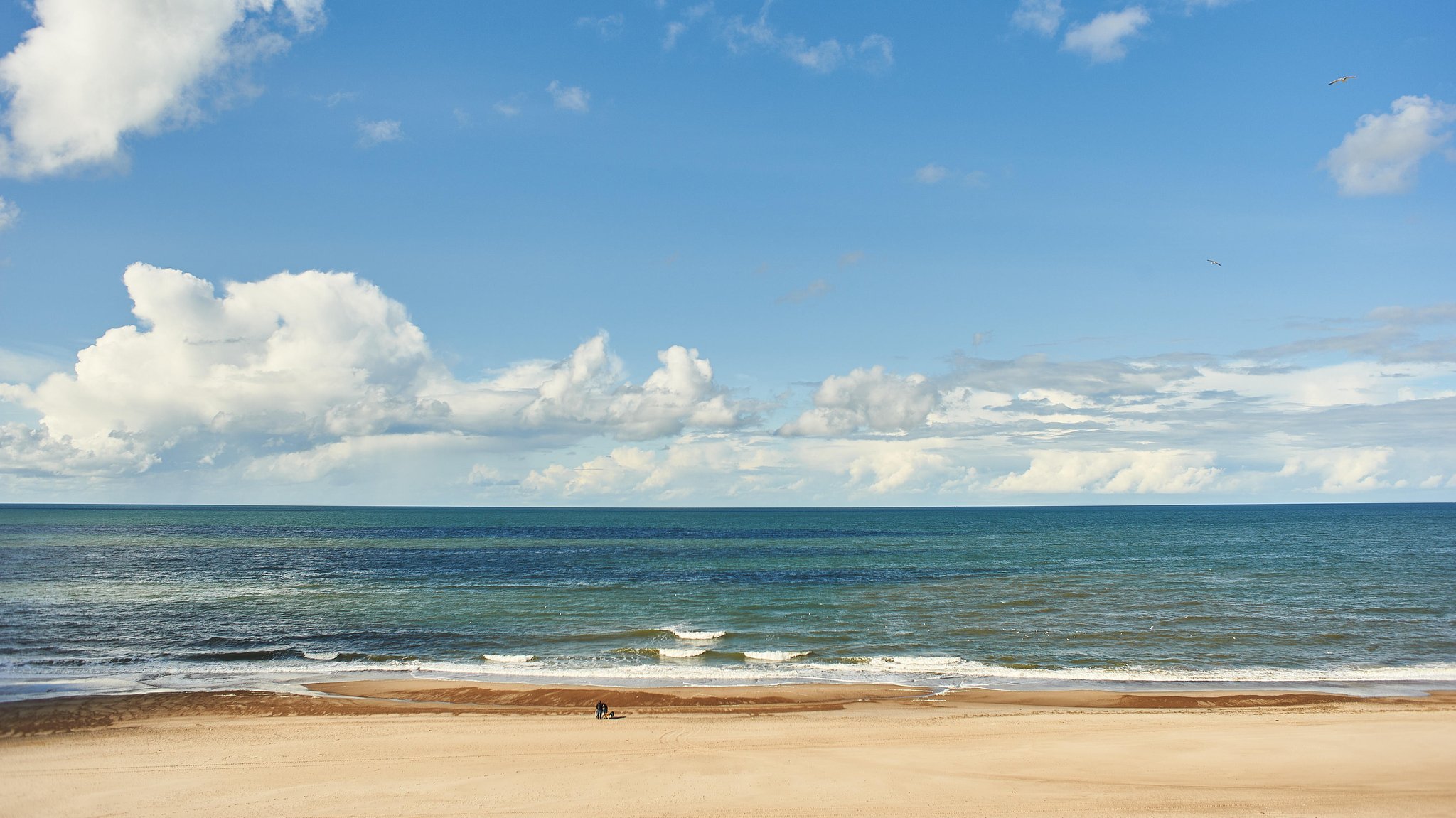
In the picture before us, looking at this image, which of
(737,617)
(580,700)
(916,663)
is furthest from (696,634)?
(580,700)

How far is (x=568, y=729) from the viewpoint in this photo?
842 inches

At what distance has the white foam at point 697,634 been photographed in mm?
34312

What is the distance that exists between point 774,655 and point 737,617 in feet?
29.0

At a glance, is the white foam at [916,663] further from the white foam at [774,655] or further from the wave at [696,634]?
the wave at [696,634]

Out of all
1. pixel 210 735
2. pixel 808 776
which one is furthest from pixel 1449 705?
pixel 210 735

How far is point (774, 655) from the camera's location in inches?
1228

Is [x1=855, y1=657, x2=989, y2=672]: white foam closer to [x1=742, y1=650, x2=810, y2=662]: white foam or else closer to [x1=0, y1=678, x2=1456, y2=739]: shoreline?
[x1=742, y1=650, x2=810, y2=662]: white foam

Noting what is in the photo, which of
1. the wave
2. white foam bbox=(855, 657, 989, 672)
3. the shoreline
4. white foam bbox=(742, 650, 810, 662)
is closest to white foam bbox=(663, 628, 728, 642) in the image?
the wave

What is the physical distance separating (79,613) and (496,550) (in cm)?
4573

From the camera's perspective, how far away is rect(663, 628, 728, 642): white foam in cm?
3431

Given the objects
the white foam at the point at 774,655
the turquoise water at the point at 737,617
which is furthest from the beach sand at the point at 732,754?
the white foam at the point at 774,655

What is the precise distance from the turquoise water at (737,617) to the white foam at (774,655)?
0.54 feet

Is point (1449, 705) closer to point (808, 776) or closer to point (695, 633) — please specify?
point (808, 776)

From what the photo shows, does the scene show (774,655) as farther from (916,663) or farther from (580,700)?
(580,700)
